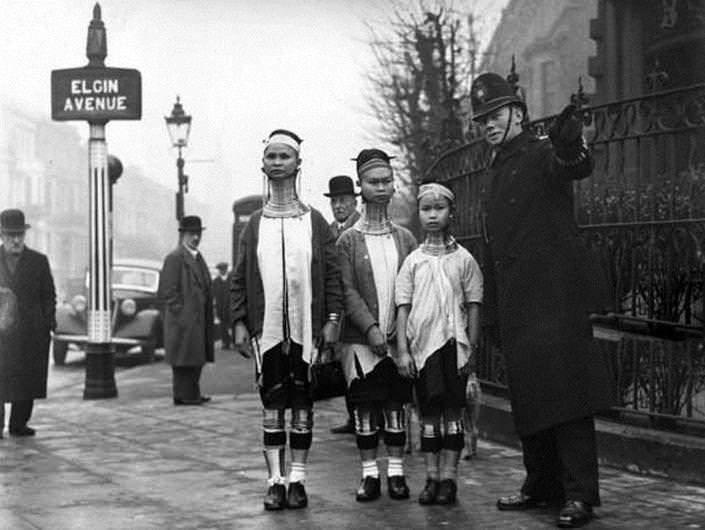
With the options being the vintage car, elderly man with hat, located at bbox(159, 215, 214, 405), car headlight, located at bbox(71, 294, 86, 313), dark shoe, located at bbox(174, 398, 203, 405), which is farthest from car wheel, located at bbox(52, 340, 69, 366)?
dark shoe, located at bbox(174, 398, 203, 405)

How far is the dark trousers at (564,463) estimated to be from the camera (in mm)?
5629

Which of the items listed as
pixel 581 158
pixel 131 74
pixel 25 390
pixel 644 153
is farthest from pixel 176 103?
pixel 581 158

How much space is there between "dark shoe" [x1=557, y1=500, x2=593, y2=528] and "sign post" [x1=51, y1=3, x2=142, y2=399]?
25.7ft

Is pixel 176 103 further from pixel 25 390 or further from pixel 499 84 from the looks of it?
pixel 499 84

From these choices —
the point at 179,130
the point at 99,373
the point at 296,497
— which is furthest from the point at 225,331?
the point at 296,497

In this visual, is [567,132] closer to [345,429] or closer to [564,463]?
[564,463]

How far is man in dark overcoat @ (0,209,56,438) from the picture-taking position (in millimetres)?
9484

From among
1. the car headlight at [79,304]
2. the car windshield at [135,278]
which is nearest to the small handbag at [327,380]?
the car headlight at [79,304]

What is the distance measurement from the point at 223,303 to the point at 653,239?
1757 centimetres

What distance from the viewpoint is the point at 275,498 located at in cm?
609

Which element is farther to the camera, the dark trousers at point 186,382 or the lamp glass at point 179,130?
the lamp glass at point 179,130

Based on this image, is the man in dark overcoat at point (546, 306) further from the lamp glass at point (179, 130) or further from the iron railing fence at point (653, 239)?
the lamp glass at point (179, 130)

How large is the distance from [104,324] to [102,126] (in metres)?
2.10

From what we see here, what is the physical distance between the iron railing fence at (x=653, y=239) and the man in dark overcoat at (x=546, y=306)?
2.30ft
